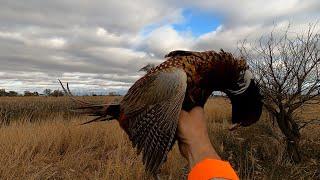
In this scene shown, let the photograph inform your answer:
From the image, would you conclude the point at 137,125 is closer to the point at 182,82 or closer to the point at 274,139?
the point at 182,82

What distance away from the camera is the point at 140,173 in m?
5.94

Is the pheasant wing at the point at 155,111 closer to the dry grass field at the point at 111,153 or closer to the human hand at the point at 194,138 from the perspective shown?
the human hand at the point at 194,138

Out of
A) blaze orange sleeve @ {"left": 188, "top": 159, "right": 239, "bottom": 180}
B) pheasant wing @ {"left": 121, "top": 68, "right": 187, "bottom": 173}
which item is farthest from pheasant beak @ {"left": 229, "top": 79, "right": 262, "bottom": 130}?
blaze orange sleeve @ {"left": 188, "top": 159, "right": 239, "bottom": 180}

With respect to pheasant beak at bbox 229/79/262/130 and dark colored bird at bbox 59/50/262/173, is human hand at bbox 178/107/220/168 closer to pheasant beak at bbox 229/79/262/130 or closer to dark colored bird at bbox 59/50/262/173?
dark colored bird at bbox 59/50/262/173

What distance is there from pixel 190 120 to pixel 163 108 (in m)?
Result: 0.37

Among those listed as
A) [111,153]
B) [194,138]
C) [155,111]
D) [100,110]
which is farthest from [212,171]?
[111,153]

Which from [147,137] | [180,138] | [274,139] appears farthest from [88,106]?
[274,139]

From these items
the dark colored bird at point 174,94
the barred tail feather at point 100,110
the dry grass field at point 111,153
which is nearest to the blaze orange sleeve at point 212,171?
the dark colored bird at point 174,94

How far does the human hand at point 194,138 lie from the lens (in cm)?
194

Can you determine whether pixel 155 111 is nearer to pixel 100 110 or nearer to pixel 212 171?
pixel 100 110

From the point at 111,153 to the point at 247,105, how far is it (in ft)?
17.4

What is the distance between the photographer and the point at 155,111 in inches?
105

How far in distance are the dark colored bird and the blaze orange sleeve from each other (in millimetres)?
625

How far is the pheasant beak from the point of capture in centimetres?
288
